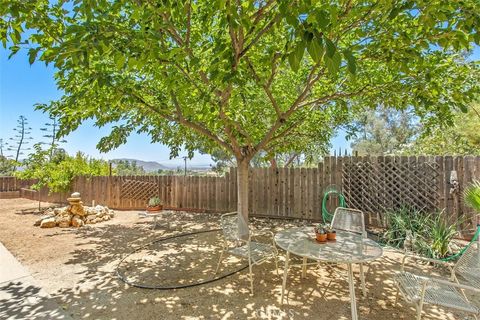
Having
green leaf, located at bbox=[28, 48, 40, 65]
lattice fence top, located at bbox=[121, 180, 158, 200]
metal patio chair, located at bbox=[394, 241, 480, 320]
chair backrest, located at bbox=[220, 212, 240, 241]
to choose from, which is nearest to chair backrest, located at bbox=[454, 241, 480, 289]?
metal patio chair, located at bbox=[394, 241, 480, 320]

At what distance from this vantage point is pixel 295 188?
6.24 m

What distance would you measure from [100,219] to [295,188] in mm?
5048

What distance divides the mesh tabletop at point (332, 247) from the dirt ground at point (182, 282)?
53 cm

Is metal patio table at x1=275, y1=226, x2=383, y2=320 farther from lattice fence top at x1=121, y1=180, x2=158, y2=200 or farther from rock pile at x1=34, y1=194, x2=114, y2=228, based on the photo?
lattice fence top at x1=121, y1=180, x2=158, y2=200

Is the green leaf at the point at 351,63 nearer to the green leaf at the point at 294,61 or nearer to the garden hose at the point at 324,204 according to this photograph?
the green leaf at the point at 294,61

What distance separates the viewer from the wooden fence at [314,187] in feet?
15.1

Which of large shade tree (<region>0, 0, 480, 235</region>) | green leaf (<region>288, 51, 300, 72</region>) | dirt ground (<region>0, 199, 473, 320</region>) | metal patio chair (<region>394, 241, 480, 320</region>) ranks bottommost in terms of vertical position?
dirt ground (<region>0, 199, 473, 320</region>)

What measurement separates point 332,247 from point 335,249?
59 millimetres

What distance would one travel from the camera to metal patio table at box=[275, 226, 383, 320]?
217cm

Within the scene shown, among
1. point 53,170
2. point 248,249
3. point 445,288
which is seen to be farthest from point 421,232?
point 53,170

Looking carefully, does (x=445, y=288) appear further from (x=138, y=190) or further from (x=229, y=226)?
(x=138, y=190)

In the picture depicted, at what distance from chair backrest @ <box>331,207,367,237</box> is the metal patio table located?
0.40 metres

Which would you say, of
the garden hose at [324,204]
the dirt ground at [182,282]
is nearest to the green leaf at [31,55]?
the dirt ground at [182,282]

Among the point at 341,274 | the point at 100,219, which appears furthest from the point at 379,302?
the point at 100,219
